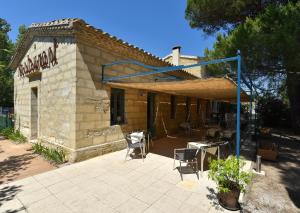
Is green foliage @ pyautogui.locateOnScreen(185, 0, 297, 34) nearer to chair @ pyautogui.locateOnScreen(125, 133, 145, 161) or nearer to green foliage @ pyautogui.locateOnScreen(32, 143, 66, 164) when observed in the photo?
chair @ pyautogui.locateOnScreen(125, 133, 145, 161)

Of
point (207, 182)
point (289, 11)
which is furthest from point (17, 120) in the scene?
point (289, 11)

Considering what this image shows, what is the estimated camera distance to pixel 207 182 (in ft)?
13.4

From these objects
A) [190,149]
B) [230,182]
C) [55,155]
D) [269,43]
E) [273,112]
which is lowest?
[55,155]

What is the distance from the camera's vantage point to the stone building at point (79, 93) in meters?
5.38

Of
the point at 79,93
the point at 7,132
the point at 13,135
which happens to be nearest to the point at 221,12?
the point at 79,93

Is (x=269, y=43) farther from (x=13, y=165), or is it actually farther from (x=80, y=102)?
(x=13, y=165)

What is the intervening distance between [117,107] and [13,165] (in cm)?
381

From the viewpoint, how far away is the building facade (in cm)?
538

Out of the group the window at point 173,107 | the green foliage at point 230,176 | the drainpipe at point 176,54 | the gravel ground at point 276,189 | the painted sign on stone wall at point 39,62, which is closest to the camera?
the green foliage at point 230,176

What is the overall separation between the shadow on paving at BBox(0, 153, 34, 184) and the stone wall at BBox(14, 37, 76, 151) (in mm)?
896

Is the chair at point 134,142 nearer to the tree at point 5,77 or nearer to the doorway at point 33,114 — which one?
the doorway at point 33,114

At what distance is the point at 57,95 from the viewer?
6.05m

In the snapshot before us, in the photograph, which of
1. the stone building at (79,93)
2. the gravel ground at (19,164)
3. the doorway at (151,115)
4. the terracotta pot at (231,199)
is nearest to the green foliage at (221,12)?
the stone building at (79,93)

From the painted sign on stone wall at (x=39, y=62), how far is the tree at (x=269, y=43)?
309 inches
